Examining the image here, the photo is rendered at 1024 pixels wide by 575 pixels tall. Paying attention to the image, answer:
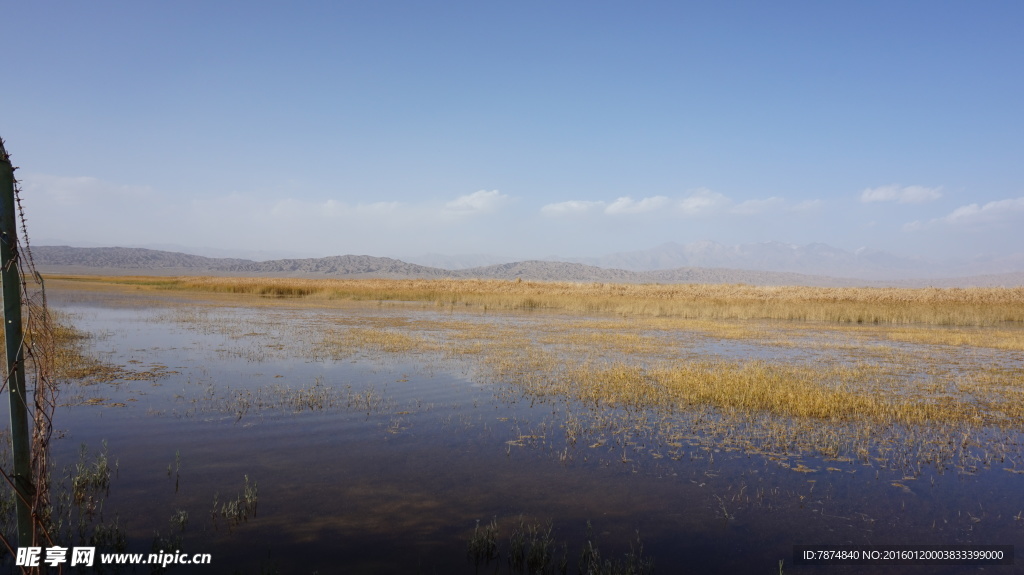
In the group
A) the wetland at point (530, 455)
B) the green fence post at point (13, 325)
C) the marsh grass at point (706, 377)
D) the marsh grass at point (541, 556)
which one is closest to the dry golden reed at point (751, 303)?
the marsh grass at point (706, 377)

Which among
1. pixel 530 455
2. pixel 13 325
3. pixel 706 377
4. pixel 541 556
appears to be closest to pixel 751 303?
pixel 706 377

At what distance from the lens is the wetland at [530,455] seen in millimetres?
6312

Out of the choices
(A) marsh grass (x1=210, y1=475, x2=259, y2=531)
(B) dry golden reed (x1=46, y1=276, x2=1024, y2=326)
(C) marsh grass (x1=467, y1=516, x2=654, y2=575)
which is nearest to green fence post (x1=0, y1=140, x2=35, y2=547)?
(A) marsh grass (x1=210, y1=475, x2=259, y2=531)

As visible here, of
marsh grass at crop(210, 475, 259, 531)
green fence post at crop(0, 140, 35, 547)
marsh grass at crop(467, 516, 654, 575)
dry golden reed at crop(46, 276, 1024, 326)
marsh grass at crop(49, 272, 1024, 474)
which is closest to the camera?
green fence post at crop(0, 140, 35, 547)

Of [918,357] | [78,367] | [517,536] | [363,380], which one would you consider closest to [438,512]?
[517,536]

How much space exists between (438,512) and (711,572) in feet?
10.4

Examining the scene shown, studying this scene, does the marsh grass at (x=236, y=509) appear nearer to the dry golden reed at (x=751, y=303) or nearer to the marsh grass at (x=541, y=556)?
the marsh grass at (x=541, y=556)

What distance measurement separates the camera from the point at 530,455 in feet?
30.3

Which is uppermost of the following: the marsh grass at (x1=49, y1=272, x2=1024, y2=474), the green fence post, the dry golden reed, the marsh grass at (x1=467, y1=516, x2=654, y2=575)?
the green fence post

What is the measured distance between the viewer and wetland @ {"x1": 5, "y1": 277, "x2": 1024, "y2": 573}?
6.31 m

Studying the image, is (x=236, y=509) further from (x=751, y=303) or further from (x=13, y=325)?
(x=751, y=303)

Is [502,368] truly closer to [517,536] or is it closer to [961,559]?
[517,536]

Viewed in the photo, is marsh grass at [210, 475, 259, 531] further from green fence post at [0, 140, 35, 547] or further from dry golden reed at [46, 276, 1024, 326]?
dry golden reed at [46, 276, 1024, 326]

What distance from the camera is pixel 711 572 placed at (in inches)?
234
